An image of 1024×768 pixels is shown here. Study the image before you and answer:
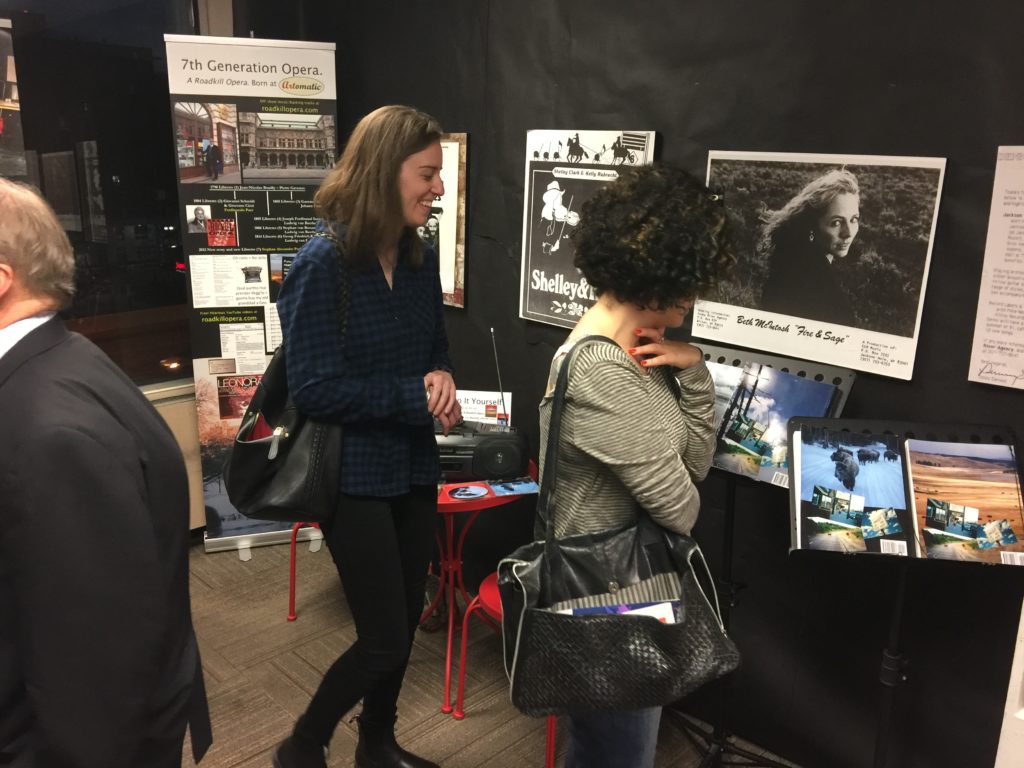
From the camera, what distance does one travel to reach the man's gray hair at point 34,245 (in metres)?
1.05

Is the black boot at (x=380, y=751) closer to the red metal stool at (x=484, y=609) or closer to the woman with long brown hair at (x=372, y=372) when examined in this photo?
the woman with long brown hair at (x=372, y=372)

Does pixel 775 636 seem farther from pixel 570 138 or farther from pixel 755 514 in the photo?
pixel 570 138

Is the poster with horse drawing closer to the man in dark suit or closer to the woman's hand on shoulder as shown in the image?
the woman's hand on shoulder

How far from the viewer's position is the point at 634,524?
1.30 meters

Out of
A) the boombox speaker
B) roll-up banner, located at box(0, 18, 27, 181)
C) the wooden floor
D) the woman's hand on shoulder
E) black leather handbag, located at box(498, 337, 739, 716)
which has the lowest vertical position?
the wooden floor

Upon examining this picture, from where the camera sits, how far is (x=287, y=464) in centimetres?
166

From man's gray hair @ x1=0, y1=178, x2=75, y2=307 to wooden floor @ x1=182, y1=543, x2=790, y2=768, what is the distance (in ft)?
5.15

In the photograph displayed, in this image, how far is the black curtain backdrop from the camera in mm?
1720

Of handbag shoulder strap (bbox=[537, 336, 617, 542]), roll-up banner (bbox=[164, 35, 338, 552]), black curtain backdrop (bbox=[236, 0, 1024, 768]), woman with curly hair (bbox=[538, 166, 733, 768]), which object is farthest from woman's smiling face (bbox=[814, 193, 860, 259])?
roll-up banner (bbox=[164, 35, 338, 552])

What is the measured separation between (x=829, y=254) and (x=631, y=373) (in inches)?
38.1

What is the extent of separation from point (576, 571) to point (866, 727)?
1.26 m

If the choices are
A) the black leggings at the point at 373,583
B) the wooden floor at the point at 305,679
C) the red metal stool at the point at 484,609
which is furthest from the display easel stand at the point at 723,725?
the black leggings at the point at 373,583

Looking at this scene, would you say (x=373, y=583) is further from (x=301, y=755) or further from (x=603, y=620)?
(x=603, y=620)

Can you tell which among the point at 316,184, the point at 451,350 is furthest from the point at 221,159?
the point at 451,350
